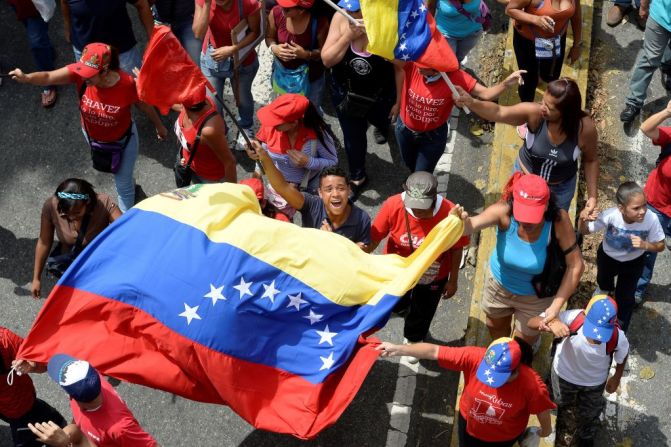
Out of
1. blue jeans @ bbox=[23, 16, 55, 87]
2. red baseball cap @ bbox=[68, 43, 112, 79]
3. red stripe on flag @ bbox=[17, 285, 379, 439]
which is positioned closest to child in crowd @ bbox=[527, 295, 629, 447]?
red stripe on flag @ bbox=[17, 285, 379, 439]

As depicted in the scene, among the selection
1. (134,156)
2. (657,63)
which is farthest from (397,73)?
(657,63)

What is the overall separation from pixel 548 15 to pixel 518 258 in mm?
2711

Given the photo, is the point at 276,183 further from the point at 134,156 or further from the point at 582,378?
the point at 582,378

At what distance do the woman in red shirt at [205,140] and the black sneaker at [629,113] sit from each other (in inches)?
165

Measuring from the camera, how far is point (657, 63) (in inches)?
356

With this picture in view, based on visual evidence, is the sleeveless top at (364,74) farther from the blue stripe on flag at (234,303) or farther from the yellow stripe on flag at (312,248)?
the blue stripe on flag at (234,303)

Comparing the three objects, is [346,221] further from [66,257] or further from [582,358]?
[66,257]

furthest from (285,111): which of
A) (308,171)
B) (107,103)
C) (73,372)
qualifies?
(73,372)

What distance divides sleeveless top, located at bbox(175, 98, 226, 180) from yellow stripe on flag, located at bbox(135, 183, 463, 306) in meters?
0.87

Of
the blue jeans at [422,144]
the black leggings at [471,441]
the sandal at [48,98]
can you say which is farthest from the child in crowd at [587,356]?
the sandal at [48,98]

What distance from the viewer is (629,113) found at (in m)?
9.34

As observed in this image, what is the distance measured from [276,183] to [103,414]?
2101mm

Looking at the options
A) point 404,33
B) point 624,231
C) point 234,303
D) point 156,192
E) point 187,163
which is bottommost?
point 156,192

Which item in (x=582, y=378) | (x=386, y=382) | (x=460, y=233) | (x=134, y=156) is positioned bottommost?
(x=386, y=382)
